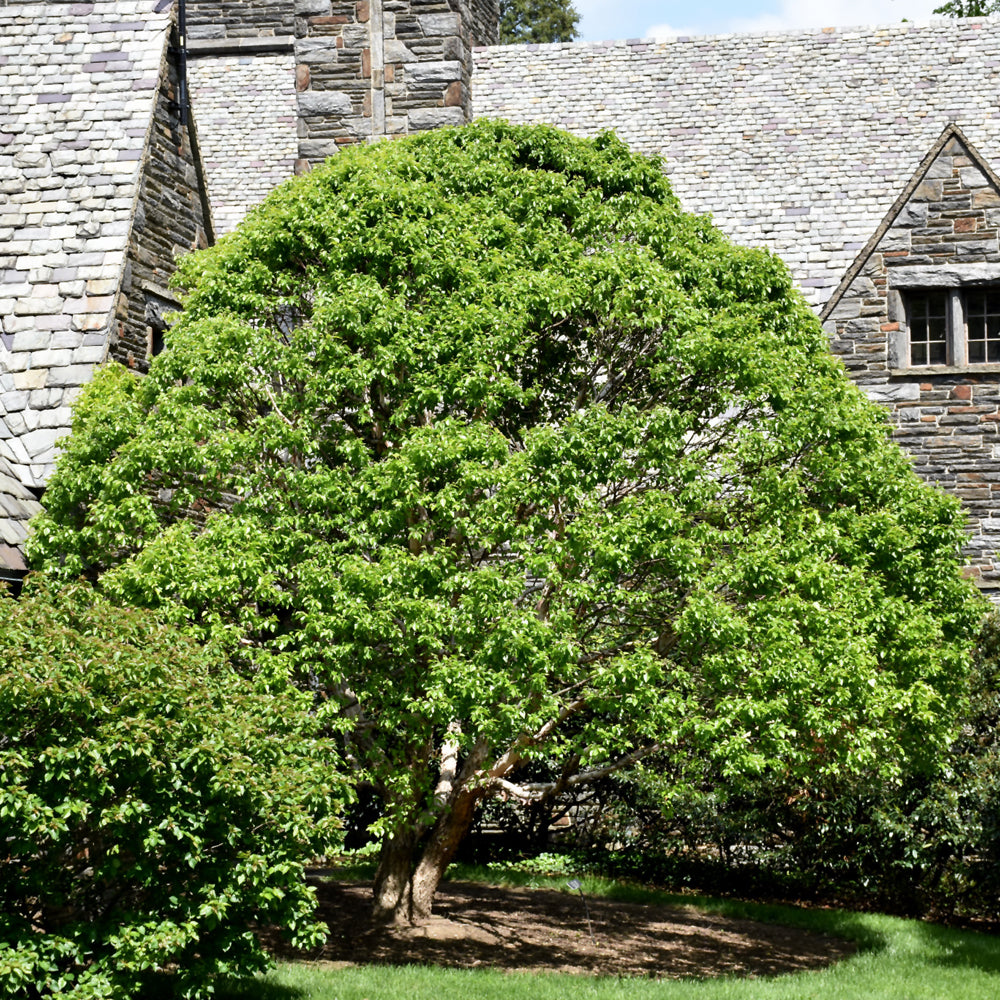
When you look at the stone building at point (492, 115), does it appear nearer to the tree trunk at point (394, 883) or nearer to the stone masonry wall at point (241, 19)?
the stone masonry wall at point (241, 19)

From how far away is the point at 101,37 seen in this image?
611 inches

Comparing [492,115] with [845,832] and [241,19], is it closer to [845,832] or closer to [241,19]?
[241,19]

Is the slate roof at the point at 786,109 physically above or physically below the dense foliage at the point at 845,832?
above

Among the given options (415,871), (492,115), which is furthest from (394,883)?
(492,115)

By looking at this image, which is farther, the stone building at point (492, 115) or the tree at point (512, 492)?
the stone building at point (492, 115)

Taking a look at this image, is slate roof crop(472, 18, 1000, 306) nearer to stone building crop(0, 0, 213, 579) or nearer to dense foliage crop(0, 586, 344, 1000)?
stone building crop(0, 0, 213, 579)

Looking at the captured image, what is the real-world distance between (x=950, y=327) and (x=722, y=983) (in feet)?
34.4

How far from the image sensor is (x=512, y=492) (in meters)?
9.28

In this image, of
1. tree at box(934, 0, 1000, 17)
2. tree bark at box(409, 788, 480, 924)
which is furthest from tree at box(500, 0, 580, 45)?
tree bark at box(409, 788, 480, 924)

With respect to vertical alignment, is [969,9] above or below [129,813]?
above

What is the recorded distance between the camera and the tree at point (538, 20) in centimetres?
3953

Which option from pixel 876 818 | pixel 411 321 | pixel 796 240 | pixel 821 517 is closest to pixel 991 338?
pixel 796 240

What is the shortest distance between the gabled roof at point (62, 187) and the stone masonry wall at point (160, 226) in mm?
178

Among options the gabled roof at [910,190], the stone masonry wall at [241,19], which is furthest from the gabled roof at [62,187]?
the gabled roof at [910,190]
